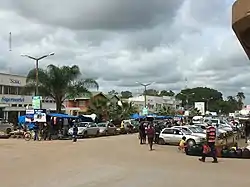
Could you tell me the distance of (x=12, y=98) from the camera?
68000 millimetres

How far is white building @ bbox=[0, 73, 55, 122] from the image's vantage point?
65750 mm

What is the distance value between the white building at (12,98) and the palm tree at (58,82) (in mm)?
12155

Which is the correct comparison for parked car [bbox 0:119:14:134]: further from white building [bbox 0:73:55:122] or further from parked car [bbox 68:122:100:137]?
white building [bbox 0:73:55:122]

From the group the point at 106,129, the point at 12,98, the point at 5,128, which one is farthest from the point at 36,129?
the point at 12,98

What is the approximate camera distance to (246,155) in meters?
22.7

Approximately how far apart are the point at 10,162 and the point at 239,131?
33.5 m

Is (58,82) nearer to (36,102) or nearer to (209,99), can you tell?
(36,102)

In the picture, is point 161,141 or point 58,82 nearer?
point 161,141

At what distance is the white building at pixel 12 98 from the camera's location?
216 ft

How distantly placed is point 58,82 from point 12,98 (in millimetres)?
18319

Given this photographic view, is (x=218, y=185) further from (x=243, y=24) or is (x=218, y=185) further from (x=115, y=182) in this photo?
(x=243, y=24)

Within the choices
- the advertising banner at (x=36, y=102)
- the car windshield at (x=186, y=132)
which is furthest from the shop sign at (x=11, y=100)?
the car windshield at (x=186, y=132)

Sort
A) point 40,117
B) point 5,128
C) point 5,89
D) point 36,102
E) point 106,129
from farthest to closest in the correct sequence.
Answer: point 5,89 < point 106,129 < point 5,128 < point 36,102 < point 40,117

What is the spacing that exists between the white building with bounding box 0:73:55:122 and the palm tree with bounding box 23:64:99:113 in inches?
479
